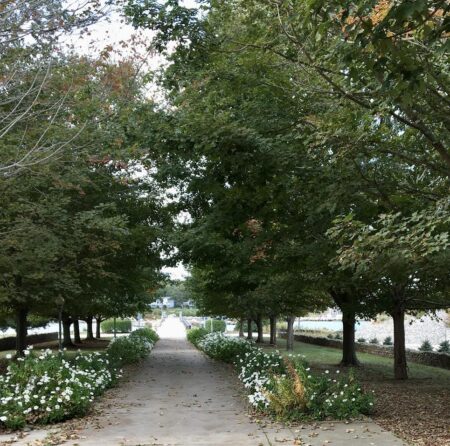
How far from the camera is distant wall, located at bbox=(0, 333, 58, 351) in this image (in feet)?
101

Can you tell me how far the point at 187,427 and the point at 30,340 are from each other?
31011 mm

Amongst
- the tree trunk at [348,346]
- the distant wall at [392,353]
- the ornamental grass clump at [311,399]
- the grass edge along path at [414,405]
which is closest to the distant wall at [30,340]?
the distant wall at [392,353]

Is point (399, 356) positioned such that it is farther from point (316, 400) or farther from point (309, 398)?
point (309, 398)

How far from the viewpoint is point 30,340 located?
36.2 m

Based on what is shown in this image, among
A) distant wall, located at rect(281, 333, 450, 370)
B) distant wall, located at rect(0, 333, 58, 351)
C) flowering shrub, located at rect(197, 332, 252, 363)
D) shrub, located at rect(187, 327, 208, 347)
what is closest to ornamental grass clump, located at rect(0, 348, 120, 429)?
flowering shrub, located at rect(197, 332, 252, 363)

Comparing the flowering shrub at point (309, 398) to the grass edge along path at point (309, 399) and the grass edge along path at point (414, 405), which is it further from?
the grass edge along path at point (414, 405)

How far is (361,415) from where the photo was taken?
841 cm

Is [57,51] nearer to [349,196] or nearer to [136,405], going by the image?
[349,196]

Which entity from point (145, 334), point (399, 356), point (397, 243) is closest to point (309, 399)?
point (397, 243)

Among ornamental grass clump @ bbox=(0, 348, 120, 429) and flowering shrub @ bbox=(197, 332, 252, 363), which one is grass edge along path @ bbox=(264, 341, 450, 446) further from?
ornamental grass clump @ bbox=(0, 348, 120, 429)

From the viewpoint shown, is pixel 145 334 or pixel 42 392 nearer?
pixel 42 392

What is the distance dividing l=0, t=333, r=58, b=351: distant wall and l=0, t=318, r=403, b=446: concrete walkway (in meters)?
21.3

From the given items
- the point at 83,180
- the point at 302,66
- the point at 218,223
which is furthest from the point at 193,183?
the point at 302,66

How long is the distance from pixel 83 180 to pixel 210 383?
5.90 m
